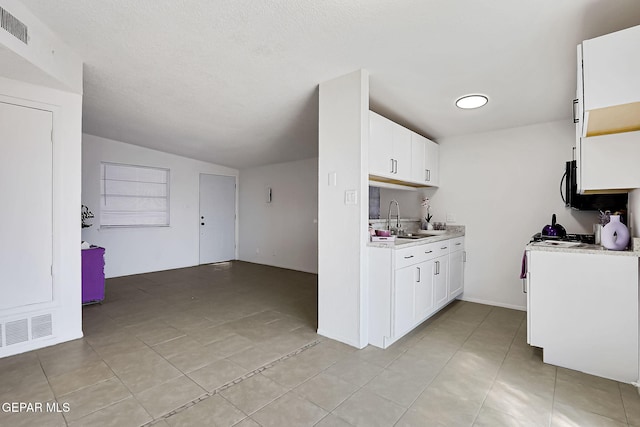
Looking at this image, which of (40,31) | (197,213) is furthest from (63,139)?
(197,213)

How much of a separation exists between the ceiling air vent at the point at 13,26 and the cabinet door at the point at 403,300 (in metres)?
3.37

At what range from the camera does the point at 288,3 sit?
204 centimetres

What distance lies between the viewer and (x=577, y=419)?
5.76 feet

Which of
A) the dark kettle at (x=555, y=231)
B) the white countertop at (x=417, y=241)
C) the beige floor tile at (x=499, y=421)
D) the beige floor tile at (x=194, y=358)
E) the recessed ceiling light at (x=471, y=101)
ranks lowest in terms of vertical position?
the beige floor tile at (x=194, y=358)

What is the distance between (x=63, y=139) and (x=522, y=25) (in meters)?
3.91

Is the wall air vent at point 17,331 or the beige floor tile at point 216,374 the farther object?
the wall air vent at point 17,331

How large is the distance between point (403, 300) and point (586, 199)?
7.35 ft

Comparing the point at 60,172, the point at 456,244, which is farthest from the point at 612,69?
the point at 60,172

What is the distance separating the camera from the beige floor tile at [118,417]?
170 cm

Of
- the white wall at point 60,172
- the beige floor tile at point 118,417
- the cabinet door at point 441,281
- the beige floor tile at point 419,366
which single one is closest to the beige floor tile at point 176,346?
the beige floor tile at point 118,417

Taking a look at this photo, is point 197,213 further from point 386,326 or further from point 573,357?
point 573,357

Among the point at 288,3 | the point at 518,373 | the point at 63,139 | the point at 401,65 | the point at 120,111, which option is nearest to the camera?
the point at 288,3

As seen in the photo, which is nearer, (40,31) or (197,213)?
(40,31)

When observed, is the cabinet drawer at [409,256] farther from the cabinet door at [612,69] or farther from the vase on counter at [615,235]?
the cabinet door at [612,69]
